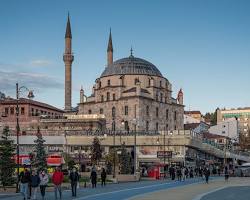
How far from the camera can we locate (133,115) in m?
108

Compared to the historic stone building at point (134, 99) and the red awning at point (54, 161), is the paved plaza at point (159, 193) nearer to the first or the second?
the red awning at point (54, 161)

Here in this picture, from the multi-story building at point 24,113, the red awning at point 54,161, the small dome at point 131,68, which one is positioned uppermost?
the small dome at point 131,68

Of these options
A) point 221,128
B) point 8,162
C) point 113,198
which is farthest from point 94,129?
point 113,198

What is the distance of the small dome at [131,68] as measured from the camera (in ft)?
376

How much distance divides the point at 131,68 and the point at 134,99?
400 inches

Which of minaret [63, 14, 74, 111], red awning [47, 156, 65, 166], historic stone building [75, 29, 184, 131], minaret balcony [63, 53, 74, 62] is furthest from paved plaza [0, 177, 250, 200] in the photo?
minaret balcony [63, 53, 74, 62]

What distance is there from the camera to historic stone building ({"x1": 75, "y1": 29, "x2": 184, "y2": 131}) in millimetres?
107812

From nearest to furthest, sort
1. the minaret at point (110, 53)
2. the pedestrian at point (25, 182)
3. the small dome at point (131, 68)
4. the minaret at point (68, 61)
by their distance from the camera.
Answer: the pedestrian at point (25, 182), the minaret at point (68, 61), the small dome at point (131, 68), the minaret at point (110, 53)

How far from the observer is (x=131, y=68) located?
→ 379ft

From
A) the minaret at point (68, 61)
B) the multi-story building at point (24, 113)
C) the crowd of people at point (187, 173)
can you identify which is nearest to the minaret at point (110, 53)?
the minaret at point (68, 61)

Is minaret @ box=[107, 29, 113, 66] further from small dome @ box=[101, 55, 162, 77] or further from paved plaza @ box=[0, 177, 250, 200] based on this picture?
paved plaza @ box=[0, 177, 250, 200]

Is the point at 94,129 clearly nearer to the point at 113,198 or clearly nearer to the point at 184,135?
the point at 184,135

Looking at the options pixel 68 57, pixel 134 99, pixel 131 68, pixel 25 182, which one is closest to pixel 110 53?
pixel 131 68

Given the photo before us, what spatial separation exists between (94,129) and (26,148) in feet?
48.9
